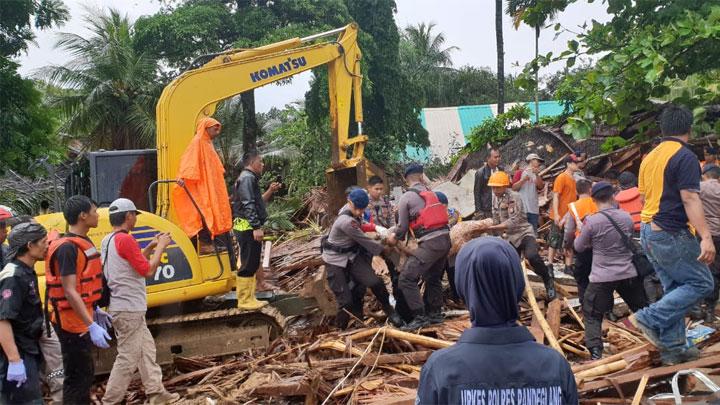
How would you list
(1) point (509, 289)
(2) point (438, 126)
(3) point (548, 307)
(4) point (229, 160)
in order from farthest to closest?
(2) point (438, 126), (4) point (229, 160), (3) point (548, 307), (1) point (509, 289)

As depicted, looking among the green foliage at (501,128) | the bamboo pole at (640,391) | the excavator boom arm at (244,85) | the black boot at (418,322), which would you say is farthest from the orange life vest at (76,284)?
the green foliage at (501,128)

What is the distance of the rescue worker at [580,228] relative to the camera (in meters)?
7.16

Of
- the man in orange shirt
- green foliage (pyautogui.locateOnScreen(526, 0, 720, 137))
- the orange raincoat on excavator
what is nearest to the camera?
green foliage (pyautogui.locateOnScreen(526, 0, 720, 137))

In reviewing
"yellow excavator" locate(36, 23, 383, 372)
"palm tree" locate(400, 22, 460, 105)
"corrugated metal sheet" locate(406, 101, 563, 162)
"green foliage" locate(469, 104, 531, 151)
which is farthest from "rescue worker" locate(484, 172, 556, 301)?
"palm tree" locate(400, 22, 460, 105)

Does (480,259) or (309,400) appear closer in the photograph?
(480,259)

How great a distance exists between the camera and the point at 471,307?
2361 mm

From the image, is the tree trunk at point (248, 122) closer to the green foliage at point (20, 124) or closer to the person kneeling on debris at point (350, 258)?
the green foliage at point (20, 124)

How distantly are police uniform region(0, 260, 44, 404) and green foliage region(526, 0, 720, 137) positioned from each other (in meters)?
5.36

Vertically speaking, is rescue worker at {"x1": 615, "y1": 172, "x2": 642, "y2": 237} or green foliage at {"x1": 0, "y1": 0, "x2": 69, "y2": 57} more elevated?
green foliage at {"x1": 0, "y1": 0, "x2": 69, "y2": 57}

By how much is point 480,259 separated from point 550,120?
50.0 feet

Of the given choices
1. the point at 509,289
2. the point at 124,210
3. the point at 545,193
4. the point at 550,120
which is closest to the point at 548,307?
the point at 124,210

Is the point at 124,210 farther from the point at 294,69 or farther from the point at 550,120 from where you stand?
the point at 550,120

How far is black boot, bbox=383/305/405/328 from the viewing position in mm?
7941

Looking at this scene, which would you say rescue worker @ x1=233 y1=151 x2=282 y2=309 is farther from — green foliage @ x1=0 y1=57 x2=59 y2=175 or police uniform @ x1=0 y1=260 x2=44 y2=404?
green foliage @ x1=0 y1=57 x2=59 y2=175
